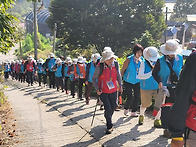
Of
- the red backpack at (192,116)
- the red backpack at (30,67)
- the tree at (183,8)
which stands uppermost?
the tree at (183,8)

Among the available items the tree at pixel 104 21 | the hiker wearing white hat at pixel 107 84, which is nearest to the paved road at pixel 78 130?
the hiker wearing white hat at pixel 107 84

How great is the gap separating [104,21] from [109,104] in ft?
93.5

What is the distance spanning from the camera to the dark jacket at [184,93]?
2160mm

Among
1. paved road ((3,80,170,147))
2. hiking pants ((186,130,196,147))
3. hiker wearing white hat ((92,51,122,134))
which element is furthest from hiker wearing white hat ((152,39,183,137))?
hiking pants ((186,130,196,147))

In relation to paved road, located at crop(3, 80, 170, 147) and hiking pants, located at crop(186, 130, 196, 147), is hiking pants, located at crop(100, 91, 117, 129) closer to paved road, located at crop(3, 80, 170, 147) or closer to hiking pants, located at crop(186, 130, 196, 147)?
paved road, located at crop(3, 80, 170, 147)

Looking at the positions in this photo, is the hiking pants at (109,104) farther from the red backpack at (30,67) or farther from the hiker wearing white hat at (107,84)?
the red backpack at (30,67)

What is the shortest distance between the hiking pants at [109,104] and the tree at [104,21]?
91.1 ft

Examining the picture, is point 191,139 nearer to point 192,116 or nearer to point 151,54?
point 192,116

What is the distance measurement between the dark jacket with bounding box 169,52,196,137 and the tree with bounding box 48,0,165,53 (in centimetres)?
3123

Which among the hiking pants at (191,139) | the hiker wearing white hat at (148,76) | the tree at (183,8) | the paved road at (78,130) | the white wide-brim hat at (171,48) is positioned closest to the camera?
the hiking pants at (191,139)

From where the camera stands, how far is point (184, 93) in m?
2.17

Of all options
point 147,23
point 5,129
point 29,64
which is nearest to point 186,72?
point 5,129

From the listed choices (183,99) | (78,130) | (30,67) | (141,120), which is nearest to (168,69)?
(141,120)

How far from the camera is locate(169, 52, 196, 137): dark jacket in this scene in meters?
2.16
